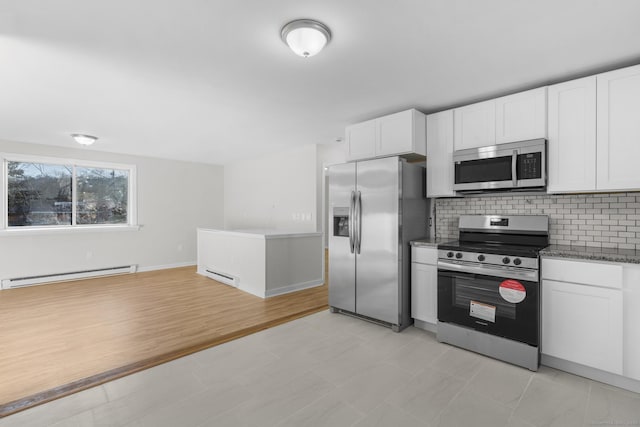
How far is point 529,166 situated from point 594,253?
80 centimetres

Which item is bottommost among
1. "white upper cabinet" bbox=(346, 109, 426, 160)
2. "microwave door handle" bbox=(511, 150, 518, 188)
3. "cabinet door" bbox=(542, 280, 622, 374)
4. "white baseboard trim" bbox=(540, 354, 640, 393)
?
"white baseboard trim" bbox=(540, 354, 640, 393)

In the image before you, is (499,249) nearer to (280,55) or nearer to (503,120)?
(503,120)

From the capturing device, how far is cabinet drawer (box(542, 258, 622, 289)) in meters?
2.14

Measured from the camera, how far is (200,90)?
2.91m

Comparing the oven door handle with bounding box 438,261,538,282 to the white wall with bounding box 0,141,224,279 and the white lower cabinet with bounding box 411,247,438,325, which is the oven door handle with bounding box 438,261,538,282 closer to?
the white lower cabinet with bounding box 411,247,438,325

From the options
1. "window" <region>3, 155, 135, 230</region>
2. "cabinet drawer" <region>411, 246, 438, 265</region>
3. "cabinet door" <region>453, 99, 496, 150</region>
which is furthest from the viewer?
"window" <region>3, 155, 135, 230</region>

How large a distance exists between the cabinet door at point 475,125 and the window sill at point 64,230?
5897mm

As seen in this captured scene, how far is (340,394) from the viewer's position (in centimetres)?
209

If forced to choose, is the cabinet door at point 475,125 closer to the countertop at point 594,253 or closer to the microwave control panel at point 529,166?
the microwave control panel at point 529,166

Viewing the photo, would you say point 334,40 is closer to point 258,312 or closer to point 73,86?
point 73,86

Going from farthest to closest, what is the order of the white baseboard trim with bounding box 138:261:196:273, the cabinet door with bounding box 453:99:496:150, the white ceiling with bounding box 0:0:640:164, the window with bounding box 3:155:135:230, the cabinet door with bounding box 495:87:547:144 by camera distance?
the white baseboard trim with bounding box 138:261:196:273 → the window with bounding box 3:155:135:230 → the cabinet door with bounding box 453:99:496:150 → the cabinet door with bounding box 495:87:547:144 → the white ceiling with bounding box 0:0:640:164

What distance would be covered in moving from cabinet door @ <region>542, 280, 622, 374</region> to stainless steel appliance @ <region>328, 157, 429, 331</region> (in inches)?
47.7

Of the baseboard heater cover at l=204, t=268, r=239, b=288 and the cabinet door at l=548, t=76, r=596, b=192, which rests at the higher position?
the cabinet door at l=548, t=76, r=596, b=192

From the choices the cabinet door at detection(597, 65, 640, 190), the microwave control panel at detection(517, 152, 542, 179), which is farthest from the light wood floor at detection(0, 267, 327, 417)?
the cabinet door at detection(597, 65, 640, 190)
